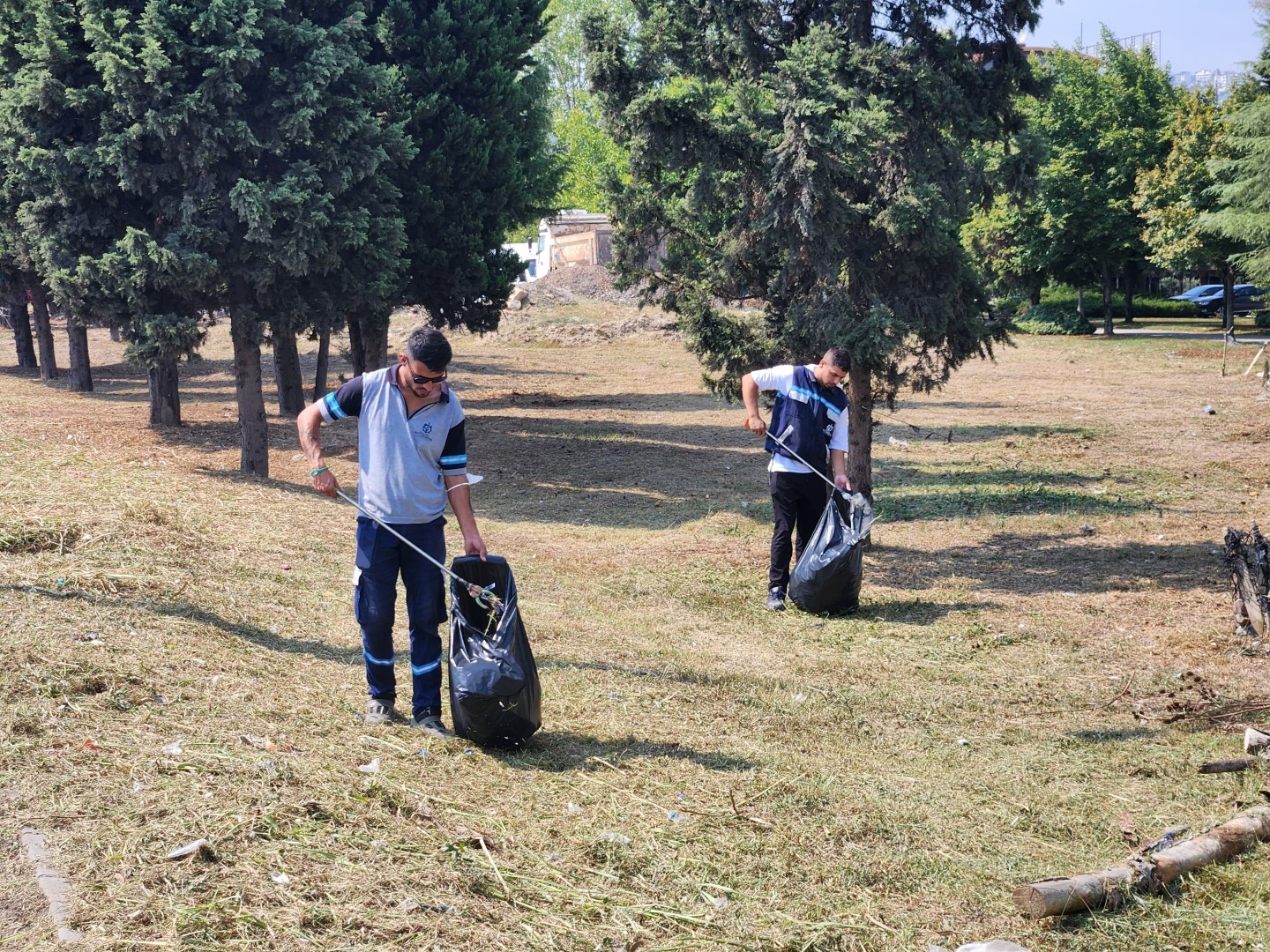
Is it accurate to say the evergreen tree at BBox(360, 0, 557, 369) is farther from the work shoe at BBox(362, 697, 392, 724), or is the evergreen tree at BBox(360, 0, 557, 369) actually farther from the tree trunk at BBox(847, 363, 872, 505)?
the work shoe at BBox(362, 697, 392, 724)

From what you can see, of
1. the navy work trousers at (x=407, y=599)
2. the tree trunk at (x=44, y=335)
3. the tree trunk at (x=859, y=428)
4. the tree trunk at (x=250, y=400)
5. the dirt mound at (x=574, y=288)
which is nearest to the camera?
the navy work trousers at (x=407, y=599)

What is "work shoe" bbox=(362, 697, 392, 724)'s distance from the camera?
18.3ft

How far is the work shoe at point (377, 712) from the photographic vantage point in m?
5.57

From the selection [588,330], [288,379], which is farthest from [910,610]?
[588,330]

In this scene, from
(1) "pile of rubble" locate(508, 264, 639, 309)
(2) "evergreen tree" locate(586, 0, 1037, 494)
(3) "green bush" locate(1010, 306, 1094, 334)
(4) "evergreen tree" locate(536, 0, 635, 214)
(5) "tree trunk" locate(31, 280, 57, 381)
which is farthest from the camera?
(4) "evergreen tree" locate(536, 0, 635, 214)

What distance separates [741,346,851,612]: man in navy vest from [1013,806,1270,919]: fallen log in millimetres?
4188

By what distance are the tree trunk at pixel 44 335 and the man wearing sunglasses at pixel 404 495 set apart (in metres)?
19.8

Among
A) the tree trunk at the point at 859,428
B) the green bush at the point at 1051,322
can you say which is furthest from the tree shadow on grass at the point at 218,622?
the green bush at the point at 1051,322

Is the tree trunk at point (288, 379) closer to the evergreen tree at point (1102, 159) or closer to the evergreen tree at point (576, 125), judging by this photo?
the evergreen tree at point (1102, 159)

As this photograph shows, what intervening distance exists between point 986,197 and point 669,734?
6895mm

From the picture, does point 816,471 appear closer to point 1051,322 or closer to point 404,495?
point 404,495

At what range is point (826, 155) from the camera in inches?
372

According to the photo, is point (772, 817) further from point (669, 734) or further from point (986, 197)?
point (986, 197)

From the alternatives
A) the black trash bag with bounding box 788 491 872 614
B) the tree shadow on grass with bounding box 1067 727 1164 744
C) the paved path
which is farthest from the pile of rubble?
the tree shadow on grass with bounding box 1067 727 1164 744
